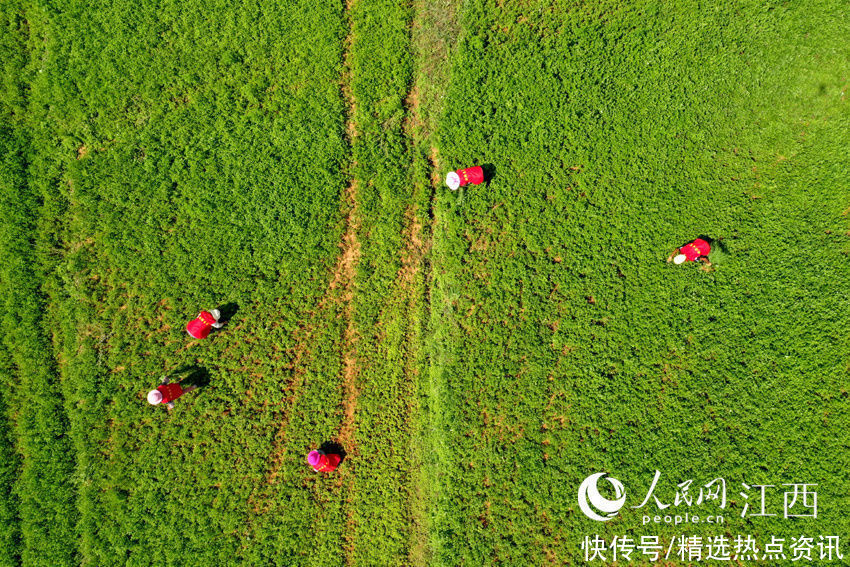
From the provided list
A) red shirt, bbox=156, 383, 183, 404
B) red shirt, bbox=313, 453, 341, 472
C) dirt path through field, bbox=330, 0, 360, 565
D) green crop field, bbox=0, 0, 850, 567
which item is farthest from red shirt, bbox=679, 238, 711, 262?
red shirt, bbox=156, 383, 183, 404

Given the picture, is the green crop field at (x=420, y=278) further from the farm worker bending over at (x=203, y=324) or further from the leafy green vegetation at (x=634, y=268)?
the farm worker bending over at (x=203, y=324)

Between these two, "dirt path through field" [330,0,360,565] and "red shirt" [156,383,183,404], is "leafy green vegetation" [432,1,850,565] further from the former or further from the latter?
"red shirt" [156,383,183,404]

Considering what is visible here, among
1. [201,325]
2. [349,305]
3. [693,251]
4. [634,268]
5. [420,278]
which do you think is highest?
[693,251]

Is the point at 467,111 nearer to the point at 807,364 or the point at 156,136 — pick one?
the point at 156,136

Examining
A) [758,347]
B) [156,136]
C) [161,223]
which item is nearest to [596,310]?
[758,347]

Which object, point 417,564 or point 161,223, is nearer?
point 417,564

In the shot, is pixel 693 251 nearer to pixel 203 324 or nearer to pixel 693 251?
pixel 693 251

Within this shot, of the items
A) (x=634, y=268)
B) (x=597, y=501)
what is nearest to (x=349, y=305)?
(x=634, y=268)
